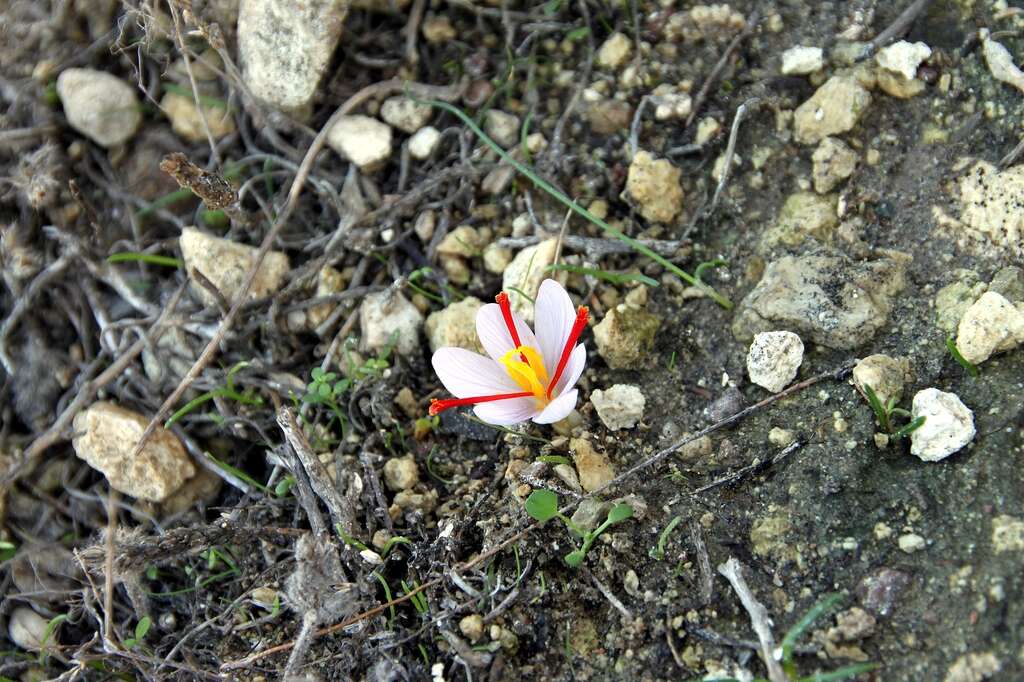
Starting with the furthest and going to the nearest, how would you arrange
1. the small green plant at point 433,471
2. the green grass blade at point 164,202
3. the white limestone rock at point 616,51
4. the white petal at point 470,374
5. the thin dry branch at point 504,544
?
1. the green grass blade at point 164,202
2. the white limestone rock at point 616,51
3. the small green plant at point 433,471
4. the white petal at point 470,374
5. the thin dry branch at point 504,544

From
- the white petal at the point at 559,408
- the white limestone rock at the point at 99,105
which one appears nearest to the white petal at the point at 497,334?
the white petal at the point at 559,408

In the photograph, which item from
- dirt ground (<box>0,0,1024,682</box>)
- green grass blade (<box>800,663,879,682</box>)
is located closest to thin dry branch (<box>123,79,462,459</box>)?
dirt ground (<box>0,0,1024,682</box>)

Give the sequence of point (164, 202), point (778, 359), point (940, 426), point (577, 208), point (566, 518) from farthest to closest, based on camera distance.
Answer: point (164, 202) → point (577, 208) → point (778, 359) → point (566, 518) → point (940, 426)

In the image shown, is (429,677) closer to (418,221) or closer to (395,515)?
(395,515)

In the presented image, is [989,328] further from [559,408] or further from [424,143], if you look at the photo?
[424,143]

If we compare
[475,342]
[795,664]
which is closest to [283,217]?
[475,342]

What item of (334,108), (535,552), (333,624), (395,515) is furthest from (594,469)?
(334,108)

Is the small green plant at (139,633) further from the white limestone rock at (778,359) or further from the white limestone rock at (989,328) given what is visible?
the white limestone rock at (989,328)
